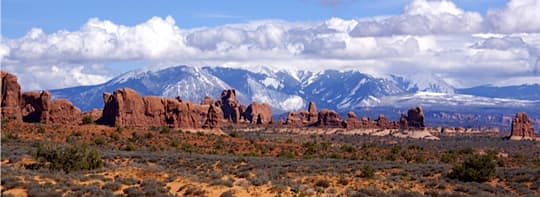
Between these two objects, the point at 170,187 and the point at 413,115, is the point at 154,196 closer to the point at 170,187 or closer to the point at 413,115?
the point at 170,187

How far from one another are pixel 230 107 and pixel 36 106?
3484 inches

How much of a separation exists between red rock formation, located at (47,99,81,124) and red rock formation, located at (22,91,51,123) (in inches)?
37.7

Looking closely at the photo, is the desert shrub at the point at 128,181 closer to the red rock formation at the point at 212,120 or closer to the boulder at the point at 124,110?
the boulder at the point at 124,110

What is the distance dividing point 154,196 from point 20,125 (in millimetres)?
58722

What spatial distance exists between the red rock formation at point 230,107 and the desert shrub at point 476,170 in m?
142

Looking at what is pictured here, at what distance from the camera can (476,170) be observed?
147 feet

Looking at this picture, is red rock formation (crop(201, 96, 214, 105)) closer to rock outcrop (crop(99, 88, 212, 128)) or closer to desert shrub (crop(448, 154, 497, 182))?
rock outcrop (crop(99, 88, 212, 128))

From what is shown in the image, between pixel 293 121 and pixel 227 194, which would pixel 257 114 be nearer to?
pixel 293 121

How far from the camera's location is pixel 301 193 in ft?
117

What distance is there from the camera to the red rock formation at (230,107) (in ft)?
614

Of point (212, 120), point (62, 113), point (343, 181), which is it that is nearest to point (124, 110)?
point (62, 113)

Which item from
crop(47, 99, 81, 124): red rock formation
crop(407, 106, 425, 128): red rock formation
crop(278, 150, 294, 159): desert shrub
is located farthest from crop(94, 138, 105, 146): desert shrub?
crop(407, 106, 425, 128): red rock formation

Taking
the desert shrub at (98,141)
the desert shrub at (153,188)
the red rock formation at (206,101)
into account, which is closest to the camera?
the desert shrub at (153,188)

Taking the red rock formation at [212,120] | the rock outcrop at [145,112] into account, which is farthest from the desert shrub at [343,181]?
the red rock formation at [212,120]
